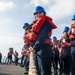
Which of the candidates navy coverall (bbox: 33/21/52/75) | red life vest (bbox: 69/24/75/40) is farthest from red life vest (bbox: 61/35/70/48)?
navy coverall (bbox: 33/21/52/75)

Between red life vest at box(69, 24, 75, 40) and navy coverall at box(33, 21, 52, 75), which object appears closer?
navy coverall at box(33, 21, 52, 75)

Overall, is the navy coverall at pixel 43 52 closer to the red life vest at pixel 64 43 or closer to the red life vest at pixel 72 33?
the red life vest at pixel 72 33

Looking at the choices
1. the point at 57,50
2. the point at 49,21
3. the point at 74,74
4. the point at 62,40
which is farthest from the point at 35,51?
the point at 57,50

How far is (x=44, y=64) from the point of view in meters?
5.97

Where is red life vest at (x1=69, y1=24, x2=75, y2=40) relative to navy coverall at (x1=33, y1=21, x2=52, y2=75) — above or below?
above

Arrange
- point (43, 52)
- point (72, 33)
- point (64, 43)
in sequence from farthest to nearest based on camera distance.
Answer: point (64, 43) < point (72, 33) < point (43, 52)

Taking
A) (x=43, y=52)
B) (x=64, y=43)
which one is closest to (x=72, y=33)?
(x=64, y=43)

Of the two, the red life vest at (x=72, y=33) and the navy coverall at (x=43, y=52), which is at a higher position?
the red life vest at (x=72, y=33)

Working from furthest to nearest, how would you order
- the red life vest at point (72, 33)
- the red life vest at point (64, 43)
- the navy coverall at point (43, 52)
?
the red life vest at point (64, 43), the red life vest at point (72, 33), the navy coverall at point (43, 52)

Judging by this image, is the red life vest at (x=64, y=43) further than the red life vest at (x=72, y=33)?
Yes

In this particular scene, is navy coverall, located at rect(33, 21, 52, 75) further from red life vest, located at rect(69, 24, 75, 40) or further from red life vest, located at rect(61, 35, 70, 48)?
red life vest, located at rect(61, 35, 70, 48)

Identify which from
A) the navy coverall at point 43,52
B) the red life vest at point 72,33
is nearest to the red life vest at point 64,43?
the red life vest at point 72,33

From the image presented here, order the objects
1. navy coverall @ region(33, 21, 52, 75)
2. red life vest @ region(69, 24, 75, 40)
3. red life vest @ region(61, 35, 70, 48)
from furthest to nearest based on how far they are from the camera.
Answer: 1. red life vest @ region(61, 35, 70, 48)
2. red life vest @ region(69, 24, 75, 40)
3. navy coverall @ region(33, 21, 52, 75)

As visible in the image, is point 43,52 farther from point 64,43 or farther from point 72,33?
point 64,43
